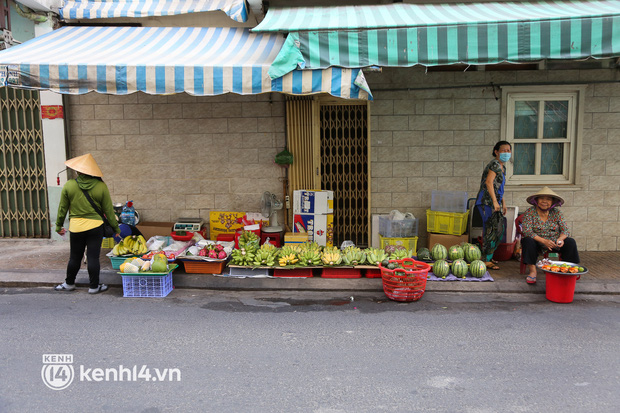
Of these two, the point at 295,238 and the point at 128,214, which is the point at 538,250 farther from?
the point at 128,214

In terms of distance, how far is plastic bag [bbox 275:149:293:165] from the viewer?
8.57 metres

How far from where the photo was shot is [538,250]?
22.4 ft

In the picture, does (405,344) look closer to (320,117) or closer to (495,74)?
(320,117)

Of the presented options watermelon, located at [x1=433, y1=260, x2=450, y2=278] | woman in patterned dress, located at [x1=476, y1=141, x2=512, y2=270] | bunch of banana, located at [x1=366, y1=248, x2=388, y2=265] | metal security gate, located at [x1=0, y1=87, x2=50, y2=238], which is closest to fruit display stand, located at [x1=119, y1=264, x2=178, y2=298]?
bunch of banana, located at [x1=366, y1=248, x2=388, y2=265]

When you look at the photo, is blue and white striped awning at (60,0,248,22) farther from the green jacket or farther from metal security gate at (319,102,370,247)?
the green jacket

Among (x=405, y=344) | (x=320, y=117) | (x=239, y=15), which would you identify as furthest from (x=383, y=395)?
(x=239, y=15)

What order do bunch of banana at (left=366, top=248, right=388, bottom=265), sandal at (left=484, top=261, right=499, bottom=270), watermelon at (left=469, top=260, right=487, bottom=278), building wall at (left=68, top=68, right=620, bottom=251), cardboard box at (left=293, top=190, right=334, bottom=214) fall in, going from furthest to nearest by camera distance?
building wall at (left=68, top=68, right=620, bottom=251) < cardboard box at (left=293, top=190, right=334, bottom=214) < sandal at (left=484, top=261, right=499, bottom=270) < bunch of banana at (left=366, top=248, right=388, bottom=265) < watermelon at (left=469, top=260, right=487, bottom=278)

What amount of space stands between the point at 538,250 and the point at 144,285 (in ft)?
18.7

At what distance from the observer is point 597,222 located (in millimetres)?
8625

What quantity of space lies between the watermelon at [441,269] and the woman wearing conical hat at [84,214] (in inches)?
188

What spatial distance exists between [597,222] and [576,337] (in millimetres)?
4592

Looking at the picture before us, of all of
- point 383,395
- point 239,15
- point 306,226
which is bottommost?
point 383,395

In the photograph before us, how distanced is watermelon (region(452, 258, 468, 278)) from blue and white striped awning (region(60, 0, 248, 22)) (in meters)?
5.55

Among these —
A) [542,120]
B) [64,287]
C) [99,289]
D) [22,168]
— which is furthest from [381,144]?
[22,168]
